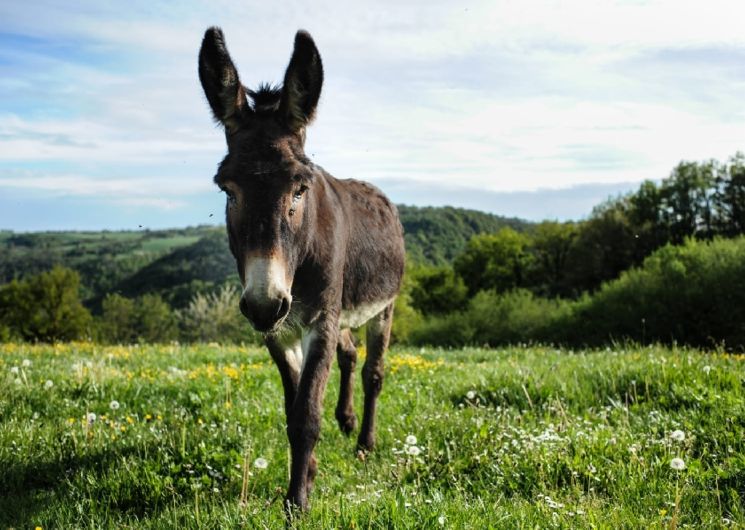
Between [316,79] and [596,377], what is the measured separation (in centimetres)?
478

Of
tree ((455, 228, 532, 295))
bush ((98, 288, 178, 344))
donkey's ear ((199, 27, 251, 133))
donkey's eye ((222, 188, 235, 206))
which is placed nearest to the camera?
donkey's eye ((222, 188, 235, 206))

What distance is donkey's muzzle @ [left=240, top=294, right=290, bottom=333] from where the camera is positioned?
11.2 feet

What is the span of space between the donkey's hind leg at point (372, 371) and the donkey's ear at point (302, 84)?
2.93m

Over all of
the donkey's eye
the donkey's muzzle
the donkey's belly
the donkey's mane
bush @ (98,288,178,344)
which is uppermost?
the donkey's mane

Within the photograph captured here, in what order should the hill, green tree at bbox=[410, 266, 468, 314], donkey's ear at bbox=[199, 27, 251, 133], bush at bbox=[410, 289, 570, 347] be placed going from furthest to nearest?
the hill < green tree at bbox=[410, 266, 468, 314] < bush at bbox=[410, 289, 570, 347] < donkey's ear at bbox=[199, 27, 251, 133]

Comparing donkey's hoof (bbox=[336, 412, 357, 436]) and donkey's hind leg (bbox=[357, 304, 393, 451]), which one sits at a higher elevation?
donkey's hind leg (bbox=[357, 304, 393, 451])

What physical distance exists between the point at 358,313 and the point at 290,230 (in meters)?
1.92

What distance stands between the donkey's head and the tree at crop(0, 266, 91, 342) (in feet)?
220

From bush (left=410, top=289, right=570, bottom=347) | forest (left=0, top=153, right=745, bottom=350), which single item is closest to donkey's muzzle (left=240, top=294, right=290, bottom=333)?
forest (left=0, top=153, right=745, bottom=350)

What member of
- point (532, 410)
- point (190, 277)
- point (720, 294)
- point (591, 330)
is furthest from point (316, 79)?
point (190, 277)

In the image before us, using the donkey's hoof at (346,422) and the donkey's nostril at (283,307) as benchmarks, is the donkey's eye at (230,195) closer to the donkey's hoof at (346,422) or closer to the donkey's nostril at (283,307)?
the donkey's nostril at (283,307)

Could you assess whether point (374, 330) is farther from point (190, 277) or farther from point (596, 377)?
point (190, 277)

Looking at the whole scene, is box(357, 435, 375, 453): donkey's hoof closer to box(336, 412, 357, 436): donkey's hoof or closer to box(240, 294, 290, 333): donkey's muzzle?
box(336, 412, 357, 436): donkey's hoof

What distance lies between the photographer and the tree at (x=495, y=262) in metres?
77.9
